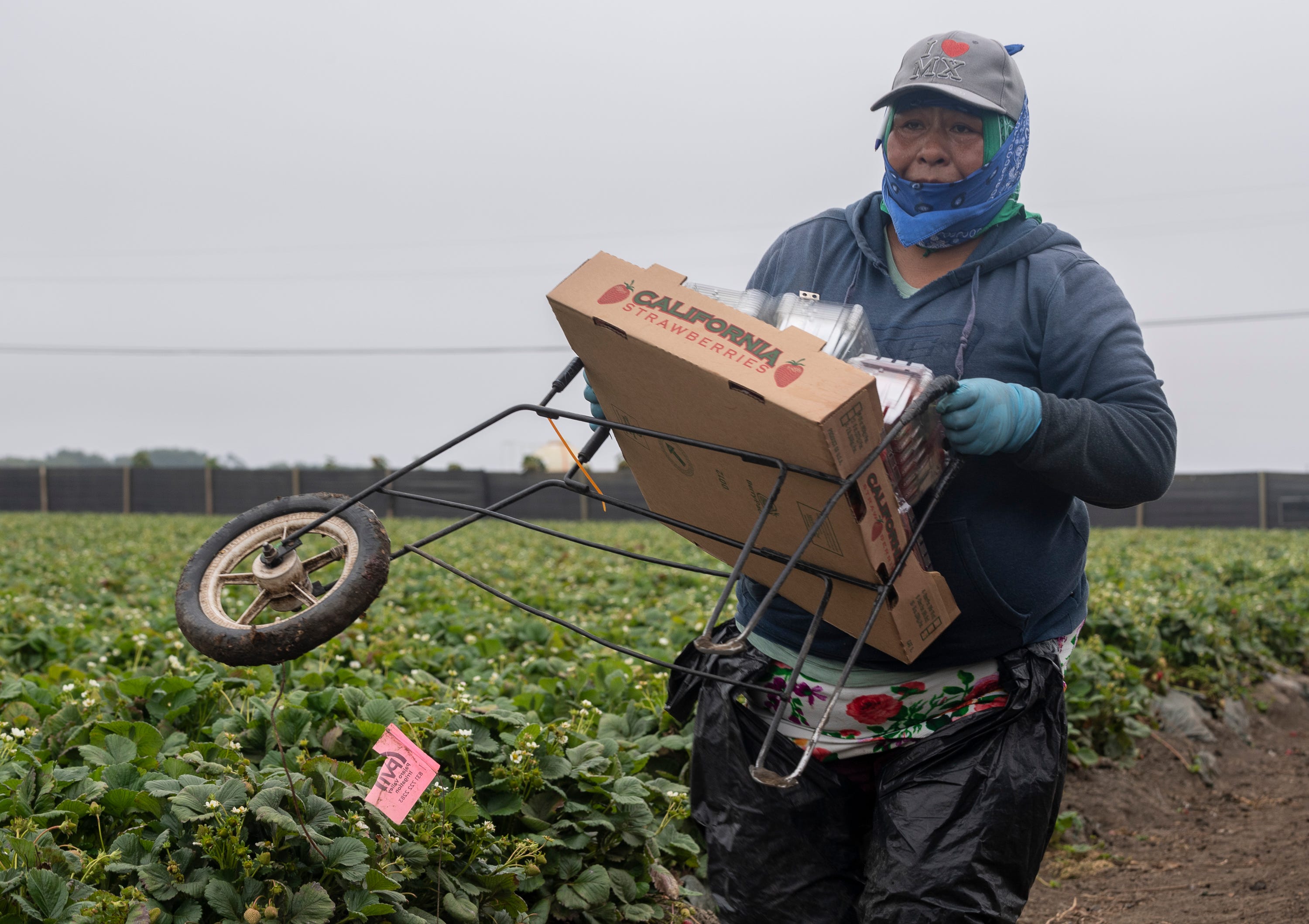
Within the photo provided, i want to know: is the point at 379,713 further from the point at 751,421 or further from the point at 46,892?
the point at 751,421

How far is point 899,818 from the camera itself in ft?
6.03

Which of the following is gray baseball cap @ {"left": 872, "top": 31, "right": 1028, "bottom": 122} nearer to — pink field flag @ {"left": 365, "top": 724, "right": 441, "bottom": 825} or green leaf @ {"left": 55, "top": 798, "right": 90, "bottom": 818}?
pink field flag @ {"left": 365, "top": 724, "right": 441, "bottom": 825}

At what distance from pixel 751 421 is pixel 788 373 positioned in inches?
3.5

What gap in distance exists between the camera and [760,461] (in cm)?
147

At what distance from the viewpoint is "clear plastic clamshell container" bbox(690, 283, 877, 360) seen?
1.73 metres

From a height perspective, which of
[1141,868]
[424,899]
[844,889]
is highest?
[844,889]

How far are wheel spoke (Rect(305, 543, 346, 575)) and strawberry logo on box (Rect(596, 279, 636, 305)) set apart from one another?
1.68 ft

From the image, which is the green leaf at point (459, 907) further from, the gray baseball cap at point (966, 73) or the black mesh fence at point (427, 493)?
the black mesh fence at point (427, 493)

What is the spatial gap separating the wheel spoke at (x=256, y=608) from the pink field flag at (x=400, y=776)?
394mm

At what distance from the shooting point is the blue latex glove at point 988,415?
1573 millimetres

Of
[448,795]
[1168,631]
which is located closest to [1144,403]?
[448,795]

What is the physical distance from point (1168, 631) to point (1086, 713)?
158 centimetres

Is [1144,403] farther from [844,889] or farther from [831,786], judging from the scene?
[844,889]

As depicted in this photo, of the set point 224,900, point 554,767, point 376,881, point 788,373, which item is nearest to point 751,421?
point 788,373
